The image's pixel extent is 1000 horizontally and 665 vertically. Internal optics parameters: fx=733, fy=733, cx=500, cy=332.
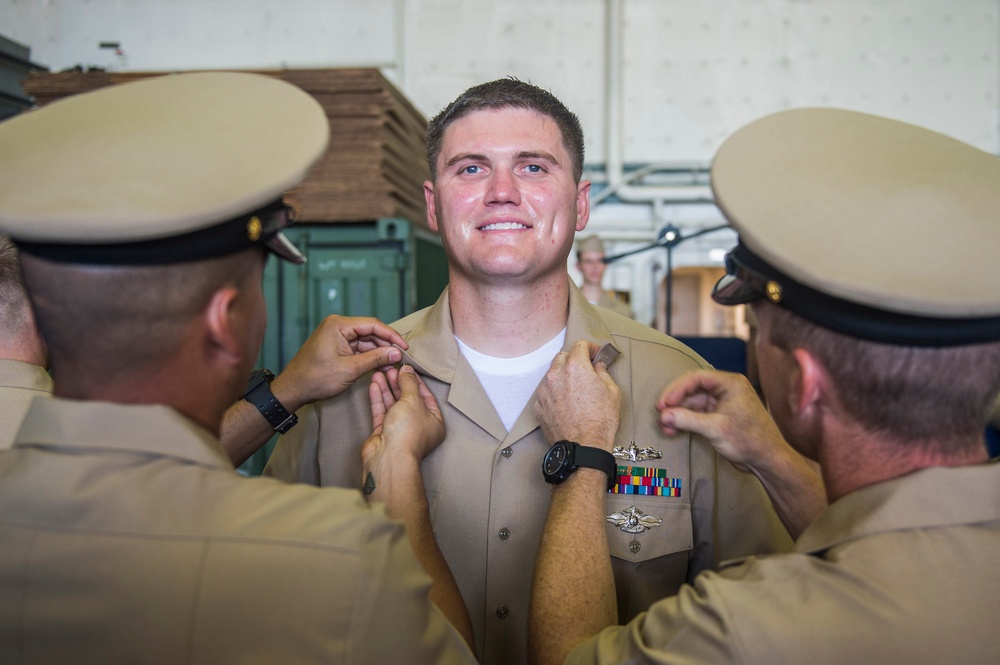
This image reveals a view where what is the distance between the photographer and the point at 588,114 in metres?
7.54

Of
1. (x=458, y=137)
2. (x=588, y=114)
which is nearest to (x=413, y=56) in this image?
(x=588, y=114)

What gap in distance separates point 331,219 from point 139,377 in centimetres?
378

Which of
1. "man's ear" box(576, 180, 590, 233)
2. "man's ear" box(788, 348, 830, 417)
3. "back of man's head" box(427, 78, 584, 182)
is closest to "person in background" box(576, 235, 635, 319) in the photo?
"man's ear" box(576, 180, 590, 233)

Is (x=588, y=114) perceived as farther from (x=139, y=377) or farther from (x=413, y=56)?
(x=139, y=377)

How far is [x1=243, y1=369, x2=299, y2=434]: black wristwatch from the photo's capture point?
1.79 meters

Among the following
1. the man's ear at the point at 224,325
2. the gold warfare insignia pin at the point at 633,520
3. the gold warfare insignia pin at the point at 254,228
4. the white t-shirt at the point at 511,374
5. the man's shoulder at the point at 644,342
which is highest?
the gold warfare insignia pin at the point at 254,228

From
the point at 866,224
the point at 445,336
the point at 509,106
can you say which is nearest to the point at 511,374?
the point at 445,336

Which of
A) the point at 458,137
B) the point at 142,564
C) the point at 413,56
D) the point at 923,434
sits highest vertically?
the point at 413,56

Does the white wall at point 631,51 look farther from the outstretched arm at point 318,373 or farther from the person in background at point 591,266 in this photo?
the outstretched arm at point 318,373

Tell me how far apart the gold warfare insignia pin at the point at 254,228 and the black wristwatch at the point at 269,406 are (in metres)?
0.76

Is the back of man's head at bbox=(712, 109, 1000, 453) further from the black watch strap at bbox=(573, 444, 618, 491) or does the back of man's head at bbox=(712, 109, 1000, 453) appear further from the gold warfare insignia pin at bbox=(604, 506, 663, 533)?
the gold warfare insignia pin at bbox=(604, 506, 663, 533)

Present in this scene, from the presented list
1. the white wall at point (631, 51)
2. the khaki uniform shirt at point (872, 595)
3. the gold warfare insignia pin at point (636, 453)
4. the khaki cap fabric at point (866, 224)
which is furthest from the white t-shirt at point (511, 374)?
the white wall at point (631, 51)

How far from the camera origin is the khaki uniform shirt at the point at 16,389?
Result: 192cm

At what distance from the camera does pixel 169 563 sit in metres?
0.95
